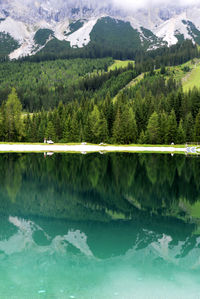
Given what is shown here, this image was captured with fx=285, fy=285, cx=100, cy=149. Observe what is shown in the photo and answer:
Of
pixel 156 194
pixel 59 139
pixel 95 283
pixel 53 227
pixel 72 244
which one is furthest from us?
pixel 59 139

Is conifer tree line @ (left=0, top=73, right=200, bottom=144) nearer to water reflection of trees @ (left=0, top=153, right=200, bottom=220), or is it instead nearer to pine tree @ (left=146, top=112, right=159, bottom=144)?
pine tree @ (left=146, top=112, right=159, bottom=144)

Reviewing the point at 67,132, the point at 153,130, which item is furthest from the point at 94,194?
the point at 67,132

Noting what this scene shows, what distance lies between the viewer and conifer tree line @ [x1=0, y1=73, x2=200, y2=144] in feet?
335

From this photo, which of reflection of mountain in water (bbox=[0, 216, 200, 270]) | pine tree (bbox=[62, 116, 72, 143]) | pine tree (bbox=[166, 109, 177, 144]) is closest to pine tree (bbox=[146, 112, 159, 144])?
pine tree (bbox=[166, 109, 177, 144])

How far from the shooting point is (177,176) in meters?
32.9

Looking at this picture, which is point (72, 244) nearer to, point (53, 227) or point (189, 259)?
point (53, 227)

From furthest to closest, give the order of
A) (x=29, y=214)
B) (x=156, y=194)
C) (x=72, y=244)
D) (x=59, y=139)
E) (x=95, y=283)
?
(x=59, y=139) → (x=156, y=194) → (x=29, y=214) → (x=72, y=244) → (x=95, y=283)

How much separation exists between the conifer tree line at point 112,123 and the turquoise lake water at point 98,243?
80290 millimetres

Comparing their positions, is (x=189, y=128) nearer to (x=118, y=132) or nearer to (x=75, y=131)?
(x=118, y=132)

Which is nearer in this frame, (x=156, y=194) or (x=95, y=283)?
(x=95, y=283)

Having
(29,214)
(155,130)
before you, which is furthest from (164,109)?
(29,214)

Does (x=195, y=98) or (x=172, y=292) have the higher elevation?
(x=195, y=98)

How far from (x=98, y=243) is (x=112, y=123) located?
102205 mm

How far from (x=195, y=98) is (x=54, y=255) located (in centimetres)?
12106
